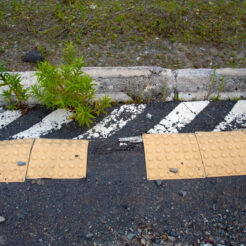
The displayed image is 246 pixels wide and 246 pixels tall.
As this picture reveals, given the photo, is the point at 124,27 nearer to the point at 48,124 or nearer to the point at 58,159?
the point at 48,124

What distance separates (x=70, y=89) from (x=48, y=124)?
1.59ft

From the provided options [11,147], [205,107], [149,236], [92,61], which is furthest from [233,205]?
[92,61]

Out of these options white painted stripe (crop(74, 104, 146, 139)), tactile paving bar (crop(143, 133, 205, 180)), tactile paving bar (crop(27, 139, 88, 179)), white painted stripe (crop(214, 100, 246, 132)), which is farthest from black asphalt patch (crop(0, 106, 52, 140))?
white painted stripe (crop(214, 100, 246, 132))

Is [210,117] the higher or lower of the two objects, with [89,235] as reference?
higher

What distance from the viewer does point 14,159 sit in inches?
92.0

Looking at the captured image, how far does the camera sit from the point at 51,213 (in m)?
2.02

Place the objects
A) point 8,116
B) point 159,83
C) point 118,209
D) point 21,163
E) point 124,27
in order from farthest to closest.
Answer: point 124,27 < point 159,83 < point 8,116 < point 21,163 < point 118,209

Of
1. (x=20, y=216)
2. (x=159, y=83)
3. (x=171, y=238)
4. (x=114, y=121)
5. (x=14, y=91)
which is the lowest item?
(x=171, y=238)

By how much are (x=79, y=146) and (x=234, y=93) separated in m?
1.82

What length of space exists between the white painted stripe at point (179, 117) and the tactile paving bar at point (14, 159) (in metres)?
1.19

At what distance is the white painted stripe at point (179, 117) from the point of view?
8.63 feet

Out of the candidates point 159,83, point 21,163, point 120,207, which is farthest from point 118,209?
point 159,83

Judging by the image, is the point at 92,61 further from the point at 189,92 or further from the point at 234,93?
the point at 234,93

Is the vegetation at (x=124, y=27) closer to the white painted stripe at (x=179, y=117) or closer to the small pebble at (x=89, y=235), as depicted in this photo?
the white painted stripe at (x=179, y=117)
